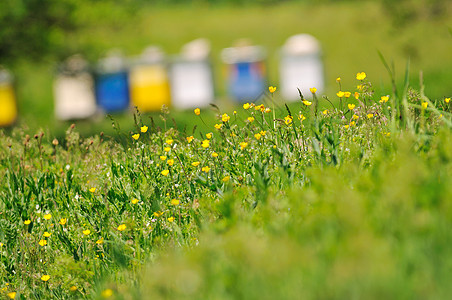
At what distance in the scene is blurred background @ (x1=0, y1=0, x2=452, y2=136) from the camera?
1215 cm

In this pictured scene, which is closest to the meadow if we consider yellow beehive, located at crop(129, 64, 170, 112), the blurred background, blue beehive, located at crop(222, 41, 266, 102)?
the blurred background

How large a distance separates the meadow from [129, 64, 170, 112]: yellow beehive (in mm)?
13180

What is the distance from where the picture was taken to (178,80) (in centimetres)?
1845

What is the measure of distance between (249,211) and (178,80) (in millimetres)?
15733

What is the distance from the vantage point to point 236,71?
60.1 ft

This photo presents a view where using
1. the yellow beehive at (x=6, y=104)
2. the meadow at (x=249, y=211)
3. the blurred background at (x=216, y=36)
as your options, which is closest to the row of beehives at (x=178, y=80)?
the blurred background at (x=216, y=36)

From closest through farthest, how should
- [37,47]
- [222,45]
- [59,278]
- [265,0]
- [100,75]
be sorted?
[59,278] → [37,47] → [100,75] → [222,45] → [265,0]

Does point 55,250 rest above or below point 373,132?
below

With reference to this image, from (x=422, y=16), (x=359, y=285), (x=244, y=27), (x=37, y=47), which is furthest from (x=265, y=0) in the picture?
(x=359, y=285)

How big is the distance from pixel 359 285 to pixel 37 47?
38.9 ft

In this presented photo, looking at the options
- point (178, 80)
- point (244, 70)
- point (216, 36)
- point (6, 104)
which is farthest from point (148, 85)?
point (216, 36)

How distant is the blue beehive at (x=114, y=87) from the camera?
58.8 ft

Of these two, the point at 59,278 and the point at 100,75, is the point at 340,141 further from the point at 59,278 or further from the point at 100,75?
the point at 100,75

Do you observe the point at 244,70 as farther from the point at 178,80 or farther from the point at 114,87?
the point at 114,87
